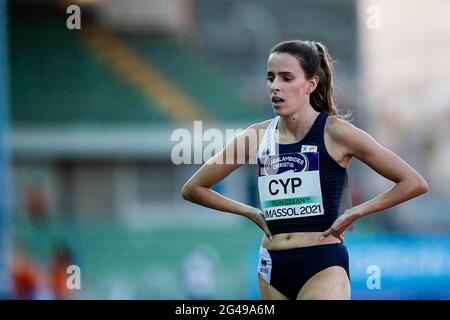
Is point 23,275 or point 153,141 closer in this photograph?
point 23,275

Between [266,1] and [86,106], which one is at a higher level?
[266,1]

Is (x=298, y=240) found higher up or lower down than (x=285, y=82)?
lower down

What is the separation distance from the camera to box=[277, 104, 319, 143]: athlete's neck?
443cm

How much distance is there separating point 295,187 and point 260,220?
0.73ft

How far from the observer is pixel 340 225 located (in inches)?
169

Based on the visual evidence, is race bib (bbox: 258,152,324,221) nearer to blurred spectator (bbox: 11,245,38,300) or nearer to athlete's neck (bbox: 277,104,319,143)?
athlete's neck (bbox: 277,104,319,143)

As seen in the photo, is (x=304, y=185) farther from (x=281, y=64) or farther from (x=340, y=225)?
(x=281, y=64)

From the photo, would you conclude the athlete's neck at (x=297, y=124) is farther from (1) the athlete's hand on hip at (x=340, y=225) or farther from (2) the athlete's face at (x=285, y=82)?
(1) the athlete's hand on hip at (x=340, y=225)

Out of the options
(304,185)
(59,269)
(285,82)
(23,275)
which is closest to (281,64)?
(285,82)

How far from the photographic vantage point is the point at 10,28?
20.1 metres

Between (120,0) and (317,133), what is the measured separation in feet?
56.9
